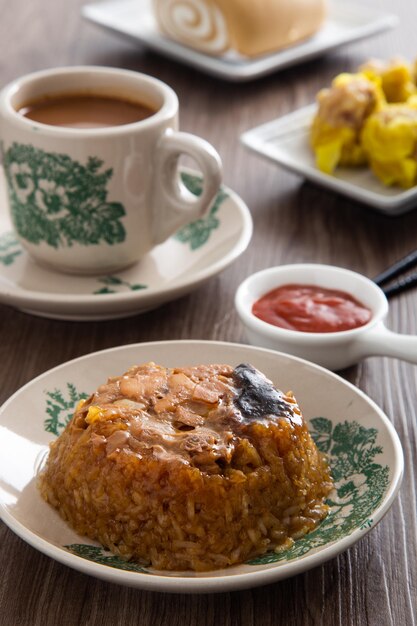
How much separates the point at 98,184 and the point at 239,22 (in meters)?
1.11

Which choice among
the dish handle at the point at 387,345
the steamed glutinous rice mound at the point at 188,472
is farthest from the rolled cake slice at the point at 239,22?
the steamed glutinous rice mound at the point at 188,472

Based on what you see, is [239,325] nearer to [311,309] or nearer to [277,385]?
[311,309]

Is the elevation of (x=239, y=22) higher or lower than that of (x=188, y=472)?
lower

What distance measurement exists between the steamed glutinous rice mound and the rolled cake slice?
64.7 inches

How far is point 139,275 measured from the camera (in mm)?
1823

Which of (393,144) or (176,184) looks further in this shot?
(393,144)

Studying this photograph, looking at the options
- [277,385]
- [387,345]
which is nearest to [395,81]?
[387,345]

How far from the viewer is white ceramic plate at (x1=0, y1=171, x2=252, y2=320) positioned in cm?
161

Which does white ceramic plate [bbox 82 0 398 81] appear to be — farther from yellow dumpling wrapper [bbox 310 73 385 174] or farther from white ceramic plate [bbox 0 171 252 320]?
white ceramic plate [bbox 0 171 252 320]


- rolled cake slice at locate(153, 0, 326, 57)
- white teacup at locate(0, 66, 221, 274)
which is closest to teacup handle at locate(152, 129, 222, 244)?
white teacup at locate(0, 66, 221, 274)

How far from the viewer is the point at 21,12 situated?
10.7 ft

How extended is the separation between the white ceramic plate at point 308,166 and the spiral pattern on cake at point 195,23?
1.32 ft

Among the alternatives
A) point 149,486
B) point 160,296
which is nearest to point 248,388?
point 149,486

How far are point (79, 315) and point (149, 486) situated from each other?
643 millimetres
